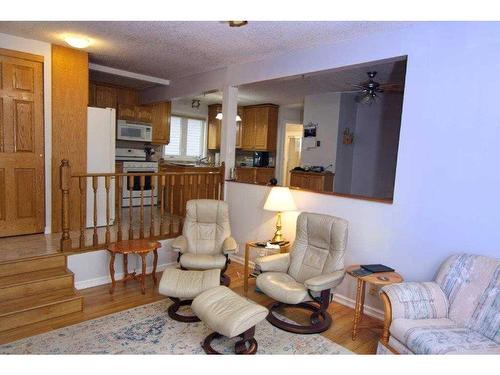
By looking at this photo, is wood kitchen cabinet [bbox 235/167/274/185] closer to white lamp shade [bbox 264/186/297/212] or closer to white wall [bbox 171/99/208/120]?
white wall [bbox 171/99/208/120]

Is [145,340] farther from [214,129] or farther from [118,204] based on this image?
[214,129]

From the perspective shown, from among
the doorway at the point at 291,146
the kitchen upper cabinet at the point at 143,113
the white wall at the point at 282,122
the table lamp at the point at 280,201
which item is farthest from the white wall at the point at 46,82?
the doorway at the point at 291,146

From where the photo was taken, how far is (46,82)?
13.1 feet

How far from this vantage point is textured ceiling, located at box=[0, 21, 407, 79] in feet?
10.2

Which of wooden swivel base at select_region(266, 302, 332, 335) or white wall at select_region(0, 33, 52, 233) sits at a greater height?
white wall at select_region(0, 33, 52, 233)

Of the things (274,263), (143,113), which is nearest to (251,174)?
(143,113)

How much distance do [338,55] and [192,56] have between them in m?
1.83

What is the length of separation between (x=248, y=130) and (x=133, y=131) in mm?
2557

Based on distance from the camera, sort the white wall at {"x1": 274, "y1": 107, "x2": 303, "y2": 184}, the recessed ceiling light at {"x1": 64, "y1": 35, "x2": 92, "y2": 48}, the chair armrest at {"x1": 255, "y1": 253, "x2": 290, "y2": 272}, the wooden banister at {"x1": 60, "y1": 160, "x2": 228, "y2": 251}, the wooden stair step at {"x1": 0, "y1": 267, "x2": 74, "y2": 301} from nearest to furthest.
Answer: the wooden stair step at {"x1": 0, "y1": 267, "x2": 74, "y2": 301} → the chair armrest at {"x1": 255, "y1": 253, "x2": 290, "y2": 272} → the wooden banister at {"x1": 60, "y1": 160, "x2": 228, "y2": 251} → the recessed ceiling light at {"x1": 64, "y1": 35, "x2": 92, "y2": 48} → the white wall at {"x1": 274, "y1": 107, "x2": 303, "y2": 184}

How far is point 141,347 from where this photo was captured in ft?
8.24

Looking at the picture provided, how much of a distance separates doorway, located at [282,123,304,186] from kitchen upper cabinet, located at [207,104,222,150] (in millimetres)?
1581

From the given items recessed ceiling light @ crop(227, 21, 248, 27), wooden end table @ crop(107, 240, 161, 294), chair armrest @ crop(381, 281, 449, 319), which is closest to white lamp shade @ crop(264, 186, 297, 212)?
wooden end table @ crop(107, 240, 161, 294)

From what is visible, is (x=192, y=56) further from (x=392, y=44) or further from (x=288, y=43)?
(x=392, y=44)

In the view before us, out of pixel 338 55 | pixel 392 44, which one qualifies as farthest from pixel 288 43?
pixel 392 44
